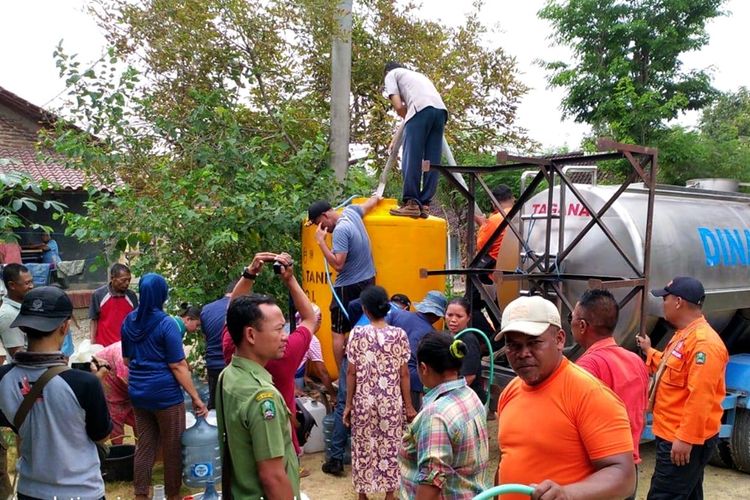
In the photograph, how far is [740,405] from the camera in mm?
5434

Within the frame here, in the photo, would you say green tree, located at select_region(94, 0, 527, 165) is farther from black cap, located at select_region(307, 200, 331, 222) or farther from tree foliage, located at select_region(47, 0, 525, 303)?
black cap, located at select_region(307, 200, 331, 222)

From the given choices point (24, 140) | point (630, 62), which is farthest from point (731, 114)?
point (24, 140)

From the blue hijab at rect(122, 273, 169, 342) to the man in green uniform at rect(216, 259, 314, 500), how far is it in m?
1.89

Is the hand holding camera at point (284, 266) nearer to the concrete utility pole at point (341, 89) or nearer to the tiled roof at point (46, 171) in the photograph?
the concrete utility pole at point (341, 89)

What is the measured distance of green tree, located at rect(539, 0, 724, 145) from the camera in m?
16.6

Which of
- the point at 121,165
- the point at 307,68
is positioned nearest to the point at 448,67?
the point at 307,68

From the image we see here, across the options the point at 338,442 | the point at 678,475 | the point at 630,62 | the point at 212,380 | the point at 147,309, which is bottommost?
the point at 338,442

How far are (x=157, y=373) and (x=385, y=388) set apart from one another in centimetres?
166

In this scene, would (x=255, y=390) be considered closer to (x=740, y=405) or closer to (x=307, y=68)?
(x=740, y=405)

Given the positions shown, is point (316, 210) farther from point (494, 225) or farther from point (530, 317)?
point (530, 317)

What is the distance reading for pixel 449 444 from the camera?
2.74 metres

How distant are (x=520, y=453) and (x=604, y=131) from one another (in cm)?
1768

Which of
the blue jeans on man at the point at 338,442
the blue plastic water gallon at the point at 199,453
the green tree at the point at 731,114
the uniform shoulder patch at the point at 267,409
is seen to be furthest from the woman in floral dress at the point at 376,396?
the green tree at the point at 731,114

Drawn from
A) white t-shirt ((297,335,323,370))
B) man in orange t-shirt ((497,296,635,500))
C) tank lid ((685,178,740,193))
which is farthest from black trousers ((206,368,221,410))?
tank lid ((685,178,740,193))
